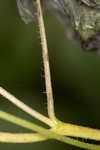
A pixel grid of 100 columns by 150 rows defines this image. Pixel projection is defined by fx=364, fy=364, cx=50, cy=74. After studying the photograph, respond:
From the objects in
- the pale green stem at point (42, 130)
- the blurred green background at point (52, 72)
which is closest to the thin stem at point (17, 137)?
the pale green stem at point (42, 130)

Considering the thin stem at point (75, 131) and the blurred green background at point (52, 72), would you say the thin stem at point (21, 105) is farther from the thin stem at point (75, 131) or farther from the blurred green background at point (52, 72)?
the blurred green background at point (52, 72)

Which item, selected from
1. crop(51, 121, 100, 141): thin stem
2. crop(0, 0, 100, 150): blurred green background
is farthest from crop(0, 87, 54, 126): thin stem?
crop(0, 0, 100, 150): blurred green background

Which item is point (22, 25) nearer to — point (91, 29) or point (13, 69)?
point (13, 69)

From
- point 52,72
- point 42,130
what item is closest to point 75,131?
point 42,130

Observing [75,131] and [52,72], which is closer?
[75,131]

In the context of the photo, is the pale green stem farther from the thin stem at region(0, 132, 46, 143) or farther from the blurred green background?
the blurred green background

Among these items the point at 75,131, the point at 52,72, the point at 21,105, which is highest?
the point at 21,105

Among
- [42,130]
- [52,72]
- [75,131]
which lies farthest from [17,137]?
[52,72]

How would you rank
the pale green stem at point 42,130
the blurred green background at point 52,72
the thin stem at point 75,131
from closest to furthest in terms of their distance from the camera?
the pale green stem at point 42,130, the thin stem at point 75,131, the blurred green background at point 52,72

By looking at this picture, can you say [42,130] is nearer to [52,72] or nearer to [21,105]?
[21,105]

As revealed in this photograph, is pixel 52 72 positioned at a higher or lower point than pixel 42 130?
lower
